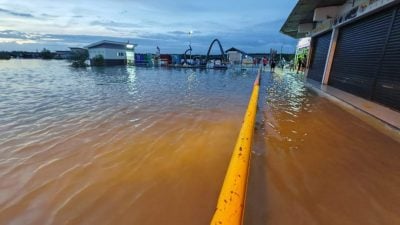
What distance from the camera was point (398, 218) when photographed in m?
2.28

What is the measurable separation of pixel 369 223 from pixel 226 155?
203 centimetres

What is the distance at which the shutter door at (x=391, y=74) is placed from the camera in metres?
6.49

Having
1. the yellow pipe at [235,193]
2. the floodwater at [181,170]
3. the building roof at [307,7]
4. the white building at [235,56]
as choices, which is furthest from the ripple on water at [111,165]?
the white building at [235,56]

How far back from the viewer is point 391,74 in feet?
22.2

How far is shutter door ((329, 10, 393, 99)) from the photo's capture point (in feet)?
25.0

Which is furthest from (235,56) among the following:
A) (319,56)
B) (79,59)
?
(319,56)

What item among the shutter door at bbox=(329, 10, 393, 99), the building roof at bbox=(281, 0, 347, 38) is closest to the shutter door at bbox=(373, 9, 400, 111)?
the shutter door at bbox=(329, 10, 393, 99)

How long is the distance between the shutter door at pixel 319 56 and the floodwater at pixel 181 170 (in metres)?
9.17

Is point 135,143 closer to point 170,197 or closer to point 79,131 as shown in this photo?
point 79,131

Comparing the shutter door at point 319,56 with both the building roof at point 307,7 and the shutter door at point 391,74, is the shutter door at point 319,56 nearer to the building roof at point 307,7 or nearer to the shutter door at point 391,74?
the building roof at point 307,7

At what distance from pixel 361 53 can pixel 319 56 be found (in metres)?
6.45

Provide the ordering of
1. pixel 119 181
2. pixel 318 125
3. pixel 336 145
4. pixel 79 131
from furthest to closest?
pixel 318 125
pixel 79 131
pixel 336 145
pixel 119 181

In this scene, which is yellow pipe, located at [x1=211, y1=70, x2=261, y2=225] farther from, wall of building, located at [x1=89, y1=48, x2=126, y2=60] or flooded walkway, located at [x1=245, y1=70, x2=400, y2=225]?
wall of building, located at [x1=89, y1=48, x2=126, y2=60]

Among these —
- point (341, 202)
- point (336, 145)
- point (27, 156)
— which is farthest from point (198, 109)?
point (341, 202)
